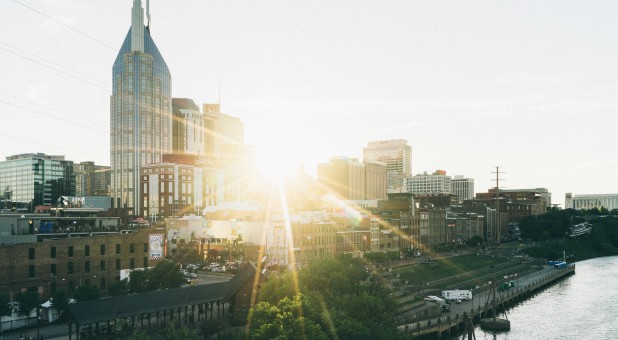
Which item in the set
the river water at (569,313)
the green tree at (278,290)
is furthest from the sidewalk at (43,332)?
the river water at (569,313)

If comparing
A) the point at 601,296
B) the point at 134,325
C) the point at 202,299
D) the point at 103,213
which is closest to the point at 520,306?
the point at 601,296

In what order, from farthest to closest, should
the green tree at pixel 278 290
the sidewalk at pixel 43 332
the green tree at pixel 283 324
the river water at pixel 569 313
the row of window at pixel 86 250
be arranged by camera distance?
the river water at pixel 569 313 < the row of window at pixel 86 250 < the green tree at pixel 278 290 < the sidewalk at pixel 43 332 < the green tree at pixel 283 324

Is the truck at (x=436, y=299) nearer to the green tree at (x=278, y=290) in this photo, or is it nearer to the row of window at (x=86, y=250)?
the green tree at (x=278, y=290)

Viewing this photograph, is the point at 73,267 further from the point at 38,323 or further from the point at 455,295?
Answer: the point at 455,295

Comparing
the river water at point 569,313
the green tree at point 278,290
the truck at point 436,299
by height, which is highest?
the green tree at point 278,290

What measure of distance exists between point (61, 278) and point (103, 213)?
110 meters

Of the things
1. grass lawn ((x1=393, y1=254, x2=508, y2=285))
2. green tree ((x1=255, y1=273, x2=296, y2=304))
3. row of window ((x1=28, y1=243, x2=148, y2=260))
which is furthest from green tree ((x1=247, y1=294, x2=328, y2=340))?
grass lawn ((x1=393, y1=254, x2=508, y2=285))

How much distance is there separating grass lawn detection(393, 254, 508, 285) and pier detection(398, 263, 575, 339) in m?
14.3

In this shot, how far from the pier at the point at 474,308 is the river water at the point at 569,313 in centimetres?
202

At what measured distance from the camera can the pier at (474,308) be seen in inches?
3236

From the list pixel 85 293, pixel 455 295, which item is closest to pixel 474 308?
pixel 455 295

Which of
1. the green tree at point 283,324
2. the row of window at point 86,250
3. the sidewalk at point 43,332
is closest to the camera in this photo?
the green tree at point 283,324

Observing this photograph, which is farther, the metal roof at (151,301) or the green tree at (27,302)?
the green tree at (27,302)

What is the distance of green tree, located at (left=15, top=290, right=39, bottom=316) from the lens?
71.1 m
